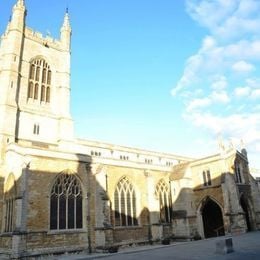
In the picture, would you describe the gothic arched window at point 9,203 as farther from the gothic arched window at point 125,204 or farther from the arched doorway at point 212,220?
the arched doorway at point 212,220

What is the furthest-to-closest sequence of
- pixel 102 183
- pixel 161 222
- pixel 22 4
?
1. pixel 22 4
2. pixel 161 222
3. pixel 102 183

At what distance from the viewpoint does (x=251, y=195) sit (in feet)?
101

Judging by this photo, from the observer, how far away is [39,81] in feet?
115

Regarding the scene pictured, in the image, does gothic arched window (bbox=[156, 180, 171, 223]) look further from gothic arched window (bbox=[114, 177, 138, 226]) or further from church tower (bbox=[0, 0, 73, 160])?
church tower (bbox=[0, 0, 73, 160])

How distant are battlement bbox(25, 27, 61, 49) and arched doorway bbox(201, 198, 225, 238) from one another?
27.2 meters

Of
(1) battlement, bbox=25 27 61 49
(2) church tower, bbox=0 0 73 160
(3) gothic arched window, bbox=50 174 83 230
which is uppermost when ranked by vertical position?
(1) battlement, bbox=25 27 61 49

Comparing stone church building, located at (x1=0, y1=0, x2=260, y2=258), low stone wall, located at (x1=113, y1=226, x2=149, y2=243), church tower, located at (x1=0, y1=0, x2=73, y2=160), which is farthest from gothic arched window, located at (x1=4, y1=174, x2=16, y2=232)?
low stone wall, located at (x1=113, y1=226, x2=149, y2=243)

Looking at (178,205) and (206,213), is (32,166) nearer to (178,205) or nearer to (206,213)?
(178,205)

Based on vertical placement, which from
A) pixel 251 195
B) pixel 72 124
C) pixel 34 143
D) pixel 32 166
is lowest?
pixel 251 195

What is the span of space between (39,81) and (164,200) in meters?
20.1

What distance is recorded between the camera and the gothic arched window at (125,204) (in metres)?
26.3

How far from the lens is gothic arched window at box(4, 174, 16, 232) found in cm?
2198

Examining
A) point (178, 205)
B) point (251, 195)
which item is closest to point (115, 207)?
point (178, 205)

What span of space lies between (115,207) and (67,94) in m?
16.3
